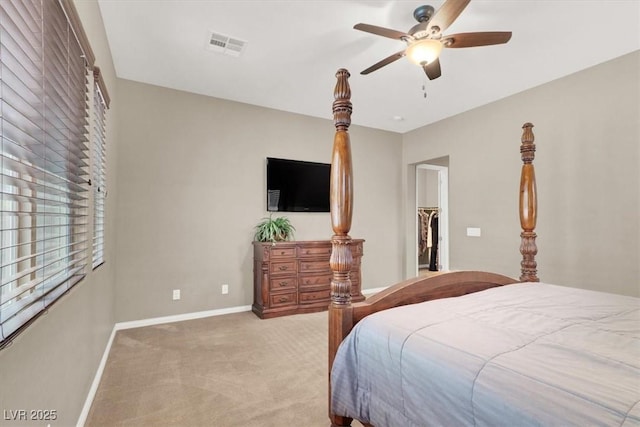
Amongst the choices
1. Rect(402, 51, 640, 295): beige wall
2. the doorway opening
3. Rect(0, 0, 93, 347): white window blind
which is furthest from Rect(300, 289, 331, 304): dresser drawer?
Rect(0, 0, 93, 347): white window blind

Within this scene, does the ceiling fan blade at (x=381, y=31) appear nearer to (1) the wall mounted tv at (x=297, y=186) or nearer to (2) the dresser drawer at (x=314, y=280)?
(1) the wall mounted tv at (x=297, y=186)

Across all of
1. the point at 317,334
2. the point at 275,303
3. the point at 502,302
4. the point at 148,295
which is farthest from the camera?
the point at 275,303

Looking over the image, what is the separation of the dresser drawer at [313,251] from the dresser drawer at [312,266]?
8 cm

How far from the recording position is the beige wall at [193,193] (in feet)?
11.8

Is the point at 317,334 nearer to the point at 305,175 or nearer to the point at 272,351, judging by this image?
the point at 272,351

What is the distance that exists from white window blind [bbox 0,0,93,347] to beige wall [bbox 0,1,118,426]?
0.10 meters

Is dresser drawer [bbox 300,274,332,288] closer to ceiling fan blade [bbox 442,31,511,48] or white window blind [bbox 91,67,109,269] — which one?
white window blind [bbox 91,67,109,269]

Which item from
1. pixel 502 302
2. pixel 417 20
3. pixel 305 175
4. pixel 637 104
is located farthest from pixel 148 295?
pixel 637 104

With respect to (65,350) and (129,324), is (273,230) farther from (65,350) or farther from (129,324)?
(65,350)

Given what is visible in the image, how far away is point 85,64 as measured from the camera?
1841 mm

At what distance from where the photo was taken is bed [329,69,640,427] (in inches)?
34.4

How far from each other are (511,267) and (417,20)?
3.10 metres

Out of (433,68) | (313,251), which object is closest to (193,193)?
(313,251)

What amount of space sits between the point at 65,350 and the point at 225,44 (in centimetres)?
260
